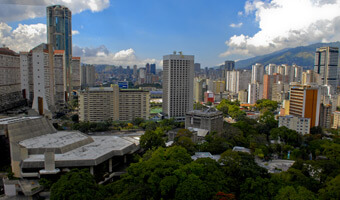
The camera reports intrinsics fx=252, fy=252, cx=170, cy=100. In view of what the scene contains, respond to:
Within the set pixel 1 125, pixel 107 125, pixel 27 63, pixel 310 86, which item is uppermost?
pixel 27 63

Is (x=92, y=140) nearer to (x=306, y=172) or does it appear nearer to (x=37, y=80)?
(x=306, y=172)

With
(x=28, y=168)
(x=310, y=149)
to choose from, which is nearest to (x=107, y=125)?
(x=28, y=168)

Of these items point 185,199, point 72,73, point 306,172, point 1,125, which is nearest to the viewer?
point 185,199

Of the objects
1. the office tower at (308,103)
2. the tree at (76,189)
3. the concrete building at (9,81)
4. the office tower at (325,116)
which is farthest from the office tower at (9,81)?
the office tower at (325,116)

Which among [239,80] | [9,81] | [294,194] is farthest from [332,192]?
[239,80]

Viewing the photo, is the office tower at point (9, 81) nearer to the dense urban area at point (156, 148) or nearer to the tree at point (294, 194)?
the dense urban area at point (156, 148)

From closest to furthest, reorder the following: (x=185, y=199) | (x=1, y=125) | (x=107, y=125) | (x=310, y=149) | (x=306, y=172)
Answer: (x=185, y=199) < (x=306, y=172) < (x=1, y=125) < (x=310, y=149) < (x=107, y=125)

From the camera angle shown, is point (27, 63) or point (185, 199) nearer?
point (185, 199)
